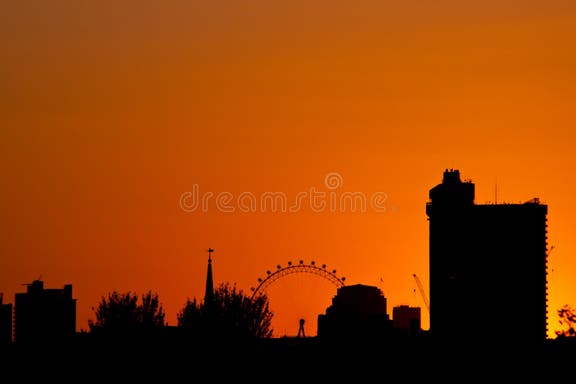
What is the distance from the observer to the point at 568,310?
491 feet
